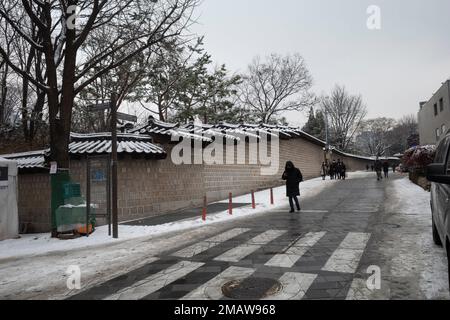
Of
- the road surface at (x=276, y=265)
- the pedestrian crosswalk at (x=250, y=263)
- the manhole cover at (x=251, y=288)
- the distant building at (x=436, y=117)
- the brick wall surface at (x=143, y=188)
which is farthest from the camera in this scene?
the distant building at (x=436, y=117)

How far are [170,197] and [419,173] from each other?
13938 mm

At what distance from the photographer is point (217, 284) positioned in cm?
501

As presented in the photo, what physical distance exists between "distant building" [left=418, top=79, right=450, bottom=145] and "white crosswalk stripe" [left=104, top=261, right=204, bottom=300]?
27.0 meters

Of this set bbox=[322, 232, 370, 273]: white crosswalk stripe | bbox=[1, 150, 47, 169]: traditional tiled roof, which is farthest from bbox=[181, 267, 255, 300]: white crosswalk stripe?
bbox=[1, 150, 47, 169]: traditional tiled roof

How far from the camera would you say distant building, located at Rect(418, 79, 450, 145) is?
2711 cm

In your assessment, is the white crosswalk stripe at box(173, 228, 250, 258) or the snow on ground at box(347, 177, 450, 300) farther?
the white crosswalk stripe at box(173, 228, 250, 258)

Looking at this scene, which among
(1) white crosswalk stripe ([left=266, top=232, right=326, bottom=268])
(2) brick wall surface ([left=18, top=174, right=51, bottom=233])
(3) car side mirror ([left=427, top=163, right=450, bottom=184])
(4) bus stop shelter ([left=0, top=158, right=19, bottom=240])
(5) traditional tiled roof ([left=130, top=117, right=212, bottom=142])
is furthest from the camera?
(5) traditional tiled roof ([left=130, top=117, right=212, bottom=142])

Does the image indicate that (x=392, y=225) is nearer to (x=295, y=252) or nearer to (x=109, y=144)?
(x=295, y=252)

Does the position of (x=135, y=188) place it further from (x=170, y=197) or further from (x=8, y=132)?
(x=8, y=132)

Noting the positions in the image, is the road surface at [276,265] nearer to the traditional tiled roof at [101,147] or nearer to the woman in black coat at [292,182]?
the woman in black coat at [292,182]

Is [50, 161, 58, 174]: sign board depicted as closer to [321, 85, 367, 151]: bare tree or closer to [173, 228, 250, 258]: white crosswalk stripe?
[173, 228, 250, 258]: white crosswalk stripe

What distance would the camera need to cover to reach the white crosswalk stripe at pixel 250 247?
6.52 metres

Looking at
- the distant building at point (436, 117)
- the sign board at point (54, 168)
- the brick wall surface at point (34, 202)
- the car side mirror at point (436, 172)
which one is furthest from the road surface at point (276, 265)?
the distant building at point (436, 117)

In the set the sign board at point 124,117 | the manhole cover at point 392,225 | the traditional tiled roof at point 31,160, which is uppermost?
the sign board at point 124,117
